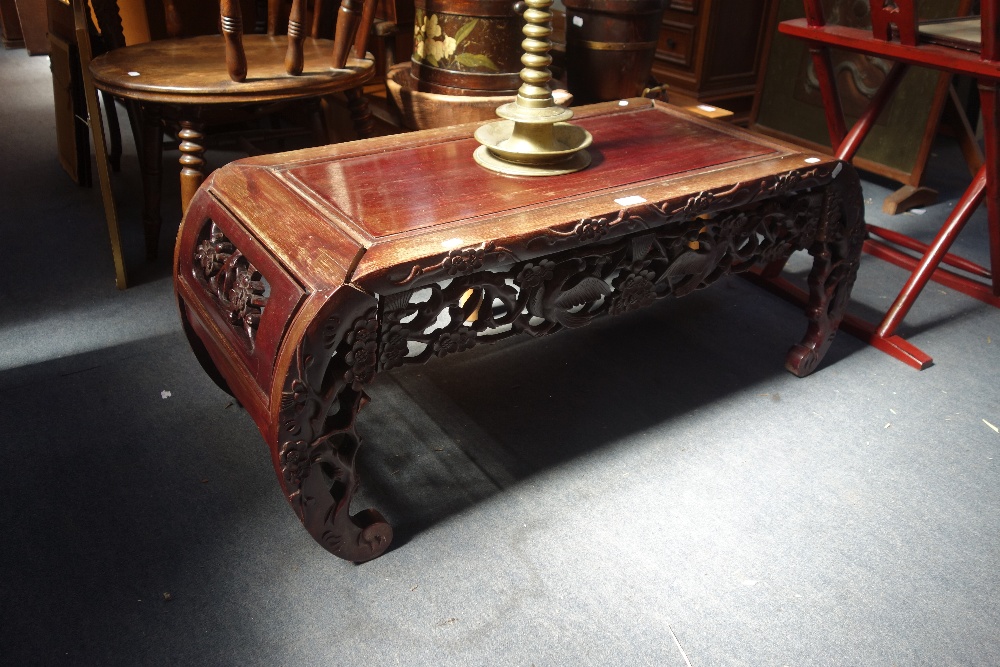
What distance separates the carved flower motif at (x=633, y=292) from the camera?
1.51 metres

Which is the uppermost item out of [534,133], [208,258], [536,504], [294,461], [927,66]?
[927,66]

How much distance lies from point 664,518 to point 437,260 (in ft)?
2.25

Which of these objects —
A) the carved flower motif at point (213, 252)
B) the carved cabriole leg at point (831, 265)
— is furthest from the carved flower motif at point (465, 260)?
the carved cabriole leg at point (831, 265)

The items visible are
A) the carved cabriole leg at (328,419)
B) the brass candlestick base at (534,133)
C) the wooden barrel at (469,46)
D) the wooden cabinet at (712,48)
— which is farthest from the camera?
the wooden cabinet at (712,48)

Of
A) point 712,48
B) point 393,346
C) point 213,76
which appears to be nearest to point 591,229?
point 393,346

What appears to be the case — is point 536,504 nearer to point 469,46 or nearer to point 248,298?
point 248,298

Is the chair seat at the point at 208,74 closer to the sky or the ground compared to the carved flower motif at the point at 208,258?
closer to the sky

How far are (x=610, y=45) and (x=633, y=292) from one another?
Result: 1200 millimetres

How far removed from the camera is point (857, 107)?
3.12m

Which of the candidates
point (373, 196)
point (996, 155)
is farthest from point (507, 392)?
point (996, 155)

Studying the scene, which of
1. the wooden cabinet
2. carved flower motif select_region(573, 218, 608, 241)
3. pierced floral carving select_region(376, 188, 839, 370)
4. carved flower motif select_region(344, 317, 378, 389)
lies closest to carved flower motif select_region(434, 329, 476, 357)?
pierced floral carving select_region(376, 188, 839, 370)

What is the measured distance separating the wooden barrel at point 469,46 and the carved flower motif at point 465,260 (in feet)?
3.42

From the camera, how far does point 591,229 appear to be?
1332 millimetres

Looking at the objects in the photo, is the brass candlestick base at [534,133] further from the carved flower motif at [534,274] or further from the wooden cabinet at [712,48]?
the wooden cabinet at [712,48]
